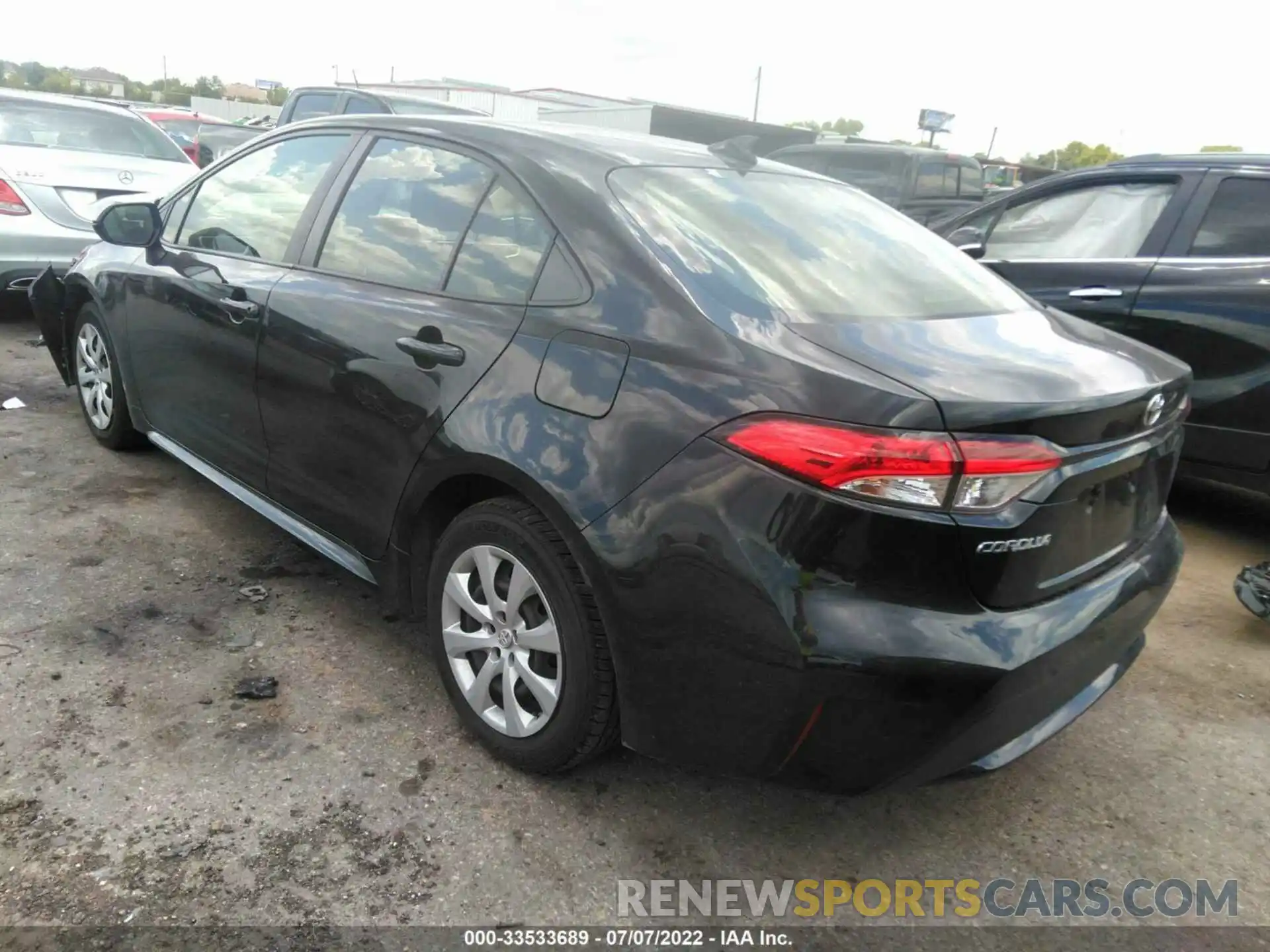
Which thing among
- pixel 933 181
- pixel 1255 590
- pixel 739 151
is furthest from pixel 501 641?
pixel 933 181

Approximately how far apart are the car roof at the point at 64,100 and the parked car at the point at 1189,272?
257 inches

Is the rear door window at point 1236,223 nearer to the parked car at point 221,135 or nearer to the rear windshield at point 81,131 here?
the rear windshield at point 81,131

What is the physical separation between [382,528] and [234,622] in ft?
2.49

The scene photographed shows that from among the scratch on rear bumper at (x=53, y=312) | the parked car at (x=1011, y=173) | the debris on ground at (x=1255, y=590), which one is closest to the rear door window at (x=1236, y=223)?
the debris on ground at (x=1255, y=590)

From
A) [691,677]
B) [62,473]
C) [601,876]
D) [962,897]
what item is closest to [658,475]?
[691,677]

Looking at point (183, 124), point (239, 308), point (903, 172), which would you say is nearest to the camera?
point (239, 308)

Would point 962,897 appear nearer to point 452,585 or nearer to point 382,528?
point 452,585

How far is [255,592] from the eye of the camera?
3.28m

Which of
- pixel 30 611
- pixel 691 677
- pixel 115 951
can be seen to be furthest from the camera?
pixel 30 611

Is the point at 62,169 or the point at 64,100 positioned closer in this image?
the point at 62,169

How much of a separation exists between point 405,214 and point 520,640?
1290mm

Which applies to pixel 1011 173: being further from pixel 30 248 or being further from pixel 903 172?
pixel 30 248

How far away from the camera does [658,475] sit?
6.42ft

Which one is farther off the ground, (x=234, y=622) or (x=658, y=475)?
(x=658, y=475)
